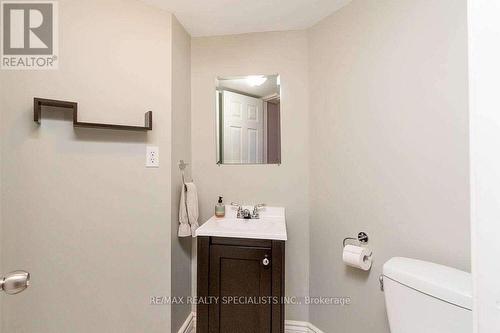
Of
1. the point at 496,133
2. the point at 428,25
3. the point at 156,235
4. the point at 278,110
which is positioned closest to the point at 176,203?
the point at 156,235

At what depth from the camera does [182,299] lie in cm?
153

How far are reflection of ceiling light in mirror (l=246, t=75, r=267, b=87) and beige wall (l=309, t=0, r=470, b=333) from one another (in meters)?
0.36

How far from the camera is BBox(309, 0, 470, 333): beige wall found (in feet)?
2.93

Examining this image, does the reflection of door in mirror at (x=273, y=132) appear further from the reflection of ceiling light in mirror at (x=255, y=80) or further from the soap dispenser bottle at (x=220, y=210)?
the soap dispenser bottle at (x=220, y=210)

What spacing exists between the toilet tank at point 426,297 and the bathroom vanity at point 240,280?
0.49 m

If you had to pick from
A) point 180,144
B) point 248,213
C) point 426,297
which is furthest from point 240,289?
point 180,144

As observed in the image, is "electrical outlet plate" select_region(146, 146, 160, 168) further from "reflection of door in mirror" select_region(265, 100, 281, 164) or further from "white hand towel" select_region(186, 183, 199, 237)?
"reflection of door in mirror" select_region(265, 100, 281, 164)

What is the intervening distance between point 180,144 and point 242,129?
17.9 inches

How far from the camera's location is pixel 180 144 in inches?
59.4

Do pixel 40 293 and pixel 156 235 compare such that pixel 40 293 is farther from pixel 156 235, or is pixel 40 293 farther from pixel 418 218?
pixel 418 218

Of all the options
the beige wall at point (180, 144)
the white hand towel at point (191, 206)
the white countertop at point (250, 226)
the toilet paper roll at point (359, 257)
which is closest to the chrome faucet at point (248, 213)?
the white countertop at point (250, 226)

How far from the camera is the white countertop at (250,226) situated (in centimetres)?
117

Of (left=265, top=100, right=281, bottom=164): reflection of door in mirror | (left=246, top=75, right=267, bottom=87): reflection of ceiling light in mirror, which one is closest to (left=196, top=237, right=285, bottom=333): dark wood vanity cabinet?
(left=265, top=100, right=281, bottom=164): reflection of door in mirror

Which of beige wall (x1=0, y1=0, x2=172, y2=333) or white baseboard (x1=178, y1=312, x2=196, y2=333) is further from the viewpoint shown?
white baseboard (x1=178, y1=312, x2=196, y2=333)
